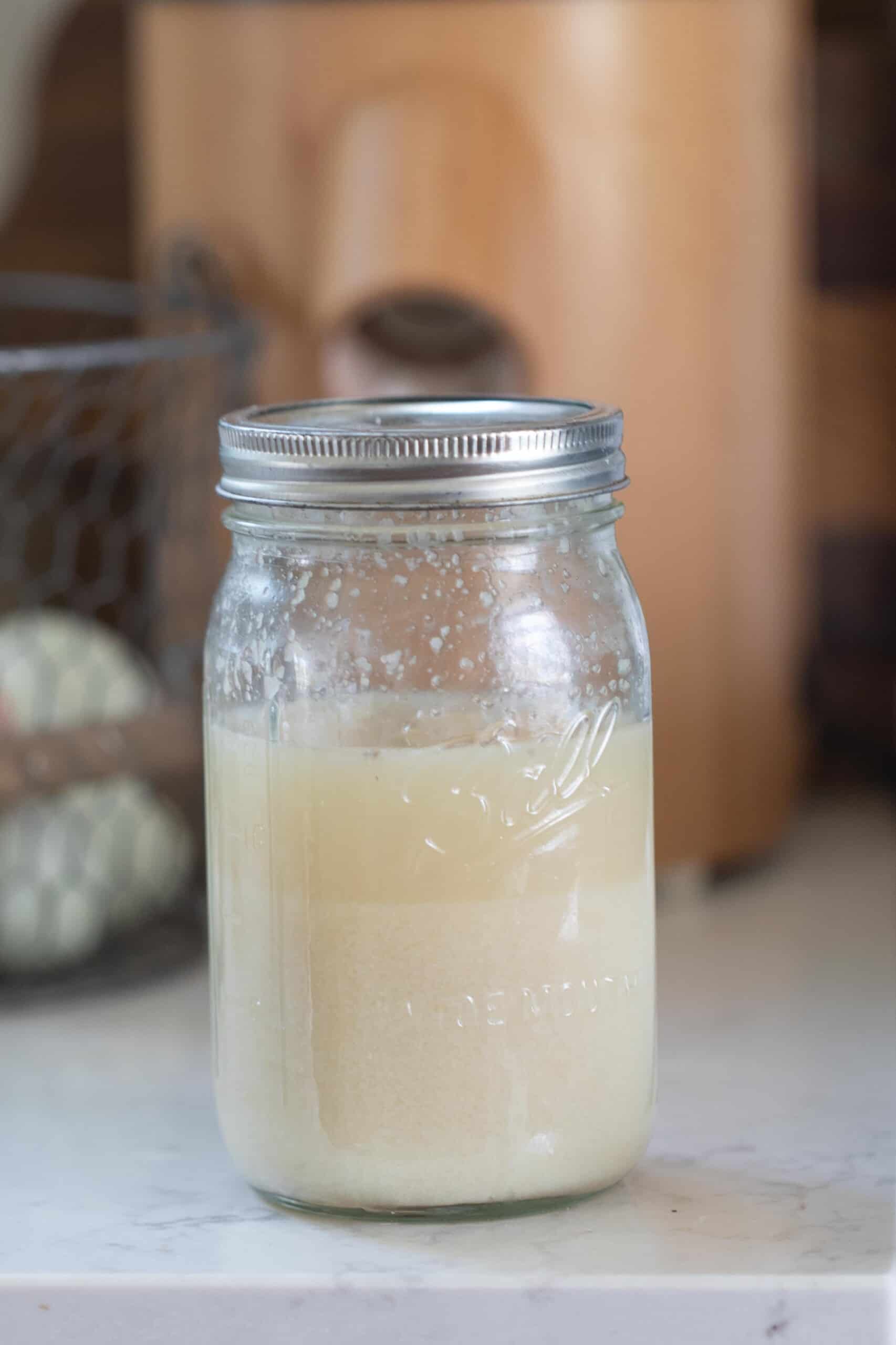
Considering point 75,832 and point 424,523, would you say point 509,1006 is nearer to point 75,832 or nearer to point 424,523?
→ point 424,523

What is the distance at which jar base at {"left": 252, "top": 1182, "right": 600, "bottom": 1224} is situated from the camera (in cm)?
54

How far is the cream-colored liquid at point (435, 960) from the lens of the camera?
515 millimetres

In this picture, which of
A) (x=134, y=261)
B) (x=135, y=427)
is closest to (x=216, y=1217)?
(x=135, y=427)

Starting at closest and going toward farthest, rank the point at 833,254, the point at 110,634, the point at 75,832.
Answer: the point at 75,832 < the point at 110,634 < the point at 833,254

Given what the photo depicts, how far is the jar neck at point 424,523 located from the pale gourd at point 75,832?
295mm

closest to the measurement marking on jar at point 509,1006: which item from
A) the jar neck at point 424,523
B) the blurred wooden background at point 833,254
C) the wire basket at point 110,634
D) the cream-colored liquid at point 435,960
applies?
the cream-colored liquid at point 435,960

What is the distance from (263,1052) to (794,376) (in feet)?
1.78

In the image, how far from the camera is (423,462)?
50 centimetres

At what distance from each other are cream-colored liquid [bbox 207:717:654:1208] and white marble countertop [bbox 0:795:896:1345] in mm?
25

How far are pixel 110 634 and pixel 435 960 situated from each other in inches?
18.1

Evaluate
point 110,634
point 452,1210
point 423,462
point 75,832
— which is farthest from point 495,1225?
point 110,634

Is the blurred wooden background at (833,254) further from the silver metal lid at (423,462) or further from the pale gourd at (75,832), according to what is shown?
the silver metal lid at (423,462)

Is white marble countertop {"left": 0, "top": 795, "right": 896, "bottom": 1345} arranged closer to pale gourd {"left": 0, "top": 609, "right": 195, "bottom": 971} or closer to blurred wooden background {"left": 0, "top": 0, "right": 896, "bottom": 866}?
pale gourd {"left": 0, "top": 609, "right": 195, "bottom": 971}

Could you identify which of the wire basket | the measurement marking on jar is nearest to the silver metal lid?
the measurement marking on jar
